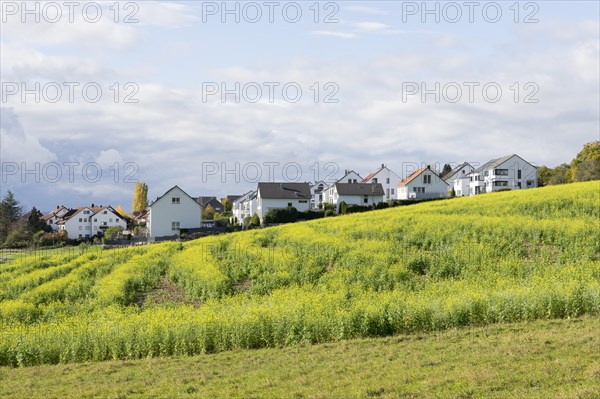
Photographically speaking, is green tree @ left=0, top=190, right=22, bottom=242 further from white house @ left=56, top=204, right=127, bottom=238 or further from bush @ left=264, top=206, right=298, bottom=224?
bush @ left=264, top=206, right=298, bottom=224

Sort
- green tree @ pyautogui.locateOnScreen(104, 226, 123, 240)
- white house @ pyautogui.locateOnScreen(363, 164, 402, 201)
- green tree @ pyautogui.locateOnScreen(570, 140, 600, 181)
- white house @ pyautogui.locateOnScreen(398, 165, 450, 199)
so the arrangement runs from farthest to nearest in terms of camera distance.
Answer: white house @ pyautogui.locateOnScreen(363, 164, 402, 201)
white house @ pyautogui.locateOnScreen(398, 165, 450, 199)
green tree @ pyautogui.locateOnScreen(104, 226, 123, 240)
green tree @ pyautogui.locateOnScreen(570, 140, 600, 181)

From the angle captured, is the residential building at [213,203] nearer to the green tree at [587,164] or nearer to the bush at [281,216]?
the bush at [281,216]

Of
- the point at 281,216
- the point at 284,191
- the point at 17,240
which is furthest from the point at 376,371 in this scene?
the point at 17,240

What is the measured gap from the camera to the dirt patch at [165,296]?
30.2m

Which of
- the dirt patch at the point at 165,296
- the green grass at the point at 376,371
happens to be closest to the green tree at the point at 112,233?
the dirt patch at the point at 165,296

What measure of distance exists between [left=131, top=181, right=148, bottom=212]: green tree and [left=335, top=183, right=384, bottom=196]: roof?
86113mm

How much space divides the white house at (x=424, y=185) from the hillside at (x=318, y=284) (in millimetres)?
54616

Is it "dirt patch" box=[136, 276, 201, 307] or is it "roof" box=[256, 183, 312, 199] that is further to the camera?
"roof" box=[256, 183, 312, 199]

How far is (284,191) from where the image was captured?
10538 cm

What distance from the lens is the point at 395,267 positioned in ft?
102

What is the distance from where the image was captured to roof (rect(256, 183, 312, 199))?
104m

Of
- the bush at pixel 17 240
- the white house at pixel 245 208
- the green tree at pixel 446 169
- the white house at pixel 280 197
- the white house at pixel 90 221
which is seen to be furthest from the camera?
the green tree at pixel 446 169

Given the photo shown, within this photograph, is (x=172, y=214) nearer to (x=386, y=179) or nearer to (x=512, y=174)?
(x=386, y=179)

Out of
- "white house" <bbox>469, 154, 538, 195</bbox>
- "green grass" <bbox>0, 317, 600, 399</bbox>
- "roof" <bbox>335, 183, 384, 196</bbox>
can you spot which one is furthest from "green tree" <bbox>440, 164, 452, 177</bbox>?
"green grass" <bbox>0, 317, 600, 399</bbox>
